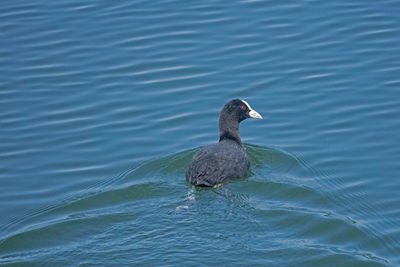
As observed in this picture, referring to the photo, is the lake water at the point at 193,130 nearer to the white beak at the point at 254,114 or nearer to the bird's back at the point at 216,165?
the bird's back at the point at 216,165

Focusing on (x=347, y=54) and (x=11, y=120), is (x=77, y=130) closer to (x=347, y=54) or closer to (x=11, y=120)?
(x=11, y=120)

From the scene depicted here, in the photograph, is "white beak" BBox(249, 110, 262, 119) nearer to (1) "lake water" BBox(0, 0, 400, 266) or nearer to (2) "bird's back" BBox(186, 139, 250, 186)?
(1) "lake water" BBox(0, 0, 400, 266)

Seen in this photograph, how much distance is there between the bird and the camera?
1245 cm

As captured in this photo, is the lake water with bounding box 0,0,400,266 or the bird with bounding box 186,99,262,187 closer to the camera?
the lake water with bounding box 0,0,400,266

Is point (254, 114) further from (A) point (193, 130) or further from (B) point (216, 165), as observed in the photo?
(B) point (216, 165)

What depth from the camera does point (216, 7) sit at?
1911cm

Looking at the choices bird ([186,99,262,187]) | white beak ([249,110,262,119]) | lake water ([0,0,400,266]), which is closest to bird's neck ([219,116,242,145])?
bird ([186,99,262,187])

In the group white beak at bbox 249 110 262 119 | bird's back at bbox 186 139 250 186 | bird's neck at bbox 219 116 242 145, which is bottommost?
bird's back at bbox 186 139 250 186

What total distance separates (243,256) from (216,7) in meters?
9.97

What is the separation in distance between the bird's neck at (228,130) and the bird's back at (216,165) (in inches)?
24.3

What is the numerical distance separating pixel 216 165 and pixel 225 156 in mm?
323

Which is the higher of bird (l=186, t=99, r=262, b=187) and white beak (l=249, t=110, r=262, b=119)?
white beak (l=249, t=110, r=262, b=119)

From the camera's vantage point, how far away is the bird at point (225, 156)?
490 inches

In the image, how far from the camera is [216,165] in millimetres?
12578
